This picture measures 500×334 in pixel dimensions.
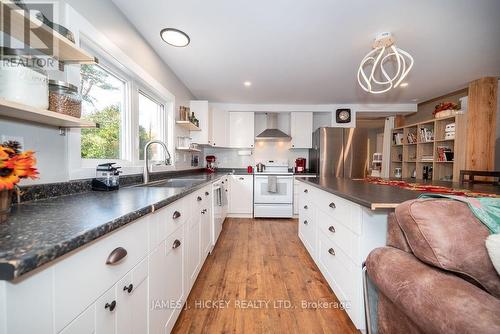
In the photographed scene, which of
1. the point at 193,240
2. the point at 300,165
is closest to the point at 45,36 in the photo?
the point at 193,240

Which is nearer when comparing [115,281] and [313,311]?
[115,281]

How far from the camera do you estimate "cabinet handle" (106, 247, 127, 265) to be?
1.99ft

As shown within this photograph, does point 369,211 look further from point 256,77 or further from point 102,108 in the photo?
point 256,77

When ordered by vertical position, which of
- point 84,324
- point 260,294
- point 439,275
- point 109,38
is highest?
point 109,38

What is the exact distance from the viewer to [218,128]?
3.75m

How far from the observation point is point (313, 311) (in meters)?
1.35

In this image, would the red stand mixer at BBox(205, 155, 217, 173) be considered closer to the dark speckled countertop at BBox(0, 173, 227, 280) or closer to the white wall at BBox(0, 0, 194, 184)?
the white wall at BBox(0, 0, 194, 184)

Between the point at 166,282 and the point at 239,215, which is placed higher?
the point at 166,282

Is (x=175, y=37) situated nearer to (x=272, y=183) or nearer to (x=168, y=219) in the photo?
(x=168, y=219)

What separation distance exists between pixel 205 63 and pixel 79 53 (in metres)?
1.57

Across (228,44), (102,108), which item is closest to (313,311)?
(102,108)

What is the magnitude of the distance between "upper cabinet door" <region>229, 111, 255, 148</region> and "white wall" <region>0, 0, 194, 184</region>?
175cm

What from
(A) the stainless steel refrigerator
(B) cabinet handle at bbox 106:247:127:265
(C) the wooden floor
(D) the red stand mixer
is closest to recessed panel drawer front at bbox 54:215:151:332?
(B) cabinet handle at bbox 106:247:127:265

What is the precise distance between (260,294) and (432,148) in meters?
4.18
